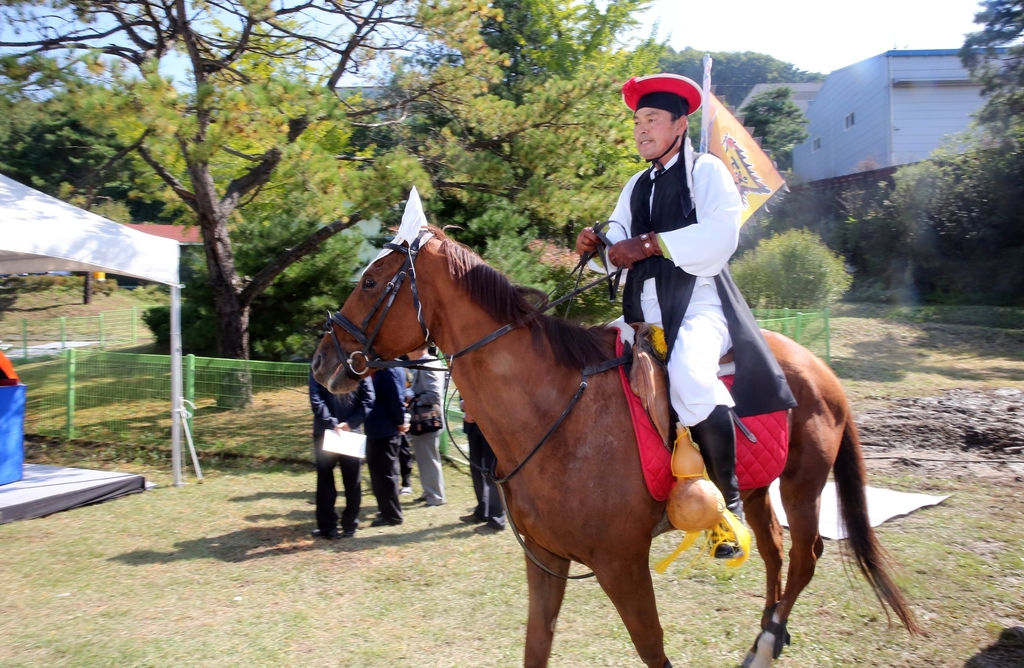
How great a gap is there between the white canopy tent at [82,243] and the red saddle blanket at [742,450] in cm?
622

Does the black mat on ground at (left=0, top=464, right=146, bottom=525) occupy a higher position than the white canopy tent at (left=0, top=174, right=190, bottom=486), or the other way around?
the white canopy tent at (left=0, top=174, right=190, bottom=486)

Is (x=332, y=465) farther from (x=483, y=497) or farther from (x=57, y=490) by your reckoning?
(x=57, y=490)

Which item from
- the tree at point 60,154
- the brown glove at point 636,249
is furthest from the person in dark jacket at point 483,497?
the tree at point 60,154

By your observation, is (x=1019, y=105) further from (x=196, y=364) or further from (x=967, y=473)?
(x=196, y=364)

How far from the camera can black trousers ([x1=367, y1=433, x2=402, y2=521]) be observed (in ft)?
23.1

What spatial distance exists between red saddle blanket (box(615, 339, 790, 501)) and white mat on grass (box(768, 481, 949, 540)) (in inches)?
108

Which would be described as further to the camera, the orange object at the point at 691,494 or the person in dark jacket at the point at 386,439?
the person in dark jacket at the point at 386,439

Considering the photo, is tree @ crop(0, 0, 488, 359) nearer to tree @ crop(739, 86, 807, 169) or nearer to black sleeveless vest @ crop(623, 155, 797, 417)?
black sleeveless vest @ crop(623, 155, 797, 417)

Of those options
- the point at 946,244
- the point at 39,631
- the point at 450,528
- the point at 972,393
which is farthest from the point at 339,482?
the point at 946,244

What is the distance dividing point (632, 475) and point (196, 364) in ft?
28.5

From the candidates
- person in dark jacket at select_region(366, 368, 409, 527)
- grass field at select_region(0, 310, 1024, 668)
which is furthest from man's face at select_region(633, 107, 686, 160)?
person in dark jacket at select_region(366, 368, 409, 527)

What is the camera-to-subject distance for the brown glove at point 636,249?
299 cm

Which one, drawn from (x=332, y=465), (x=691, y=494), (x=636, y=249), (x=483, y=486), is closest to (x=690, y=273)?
(x=636, y=249)

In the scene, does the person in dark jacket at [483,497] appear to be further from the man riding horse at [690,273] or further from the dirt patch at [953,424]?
the dirt patch at [953,424]
